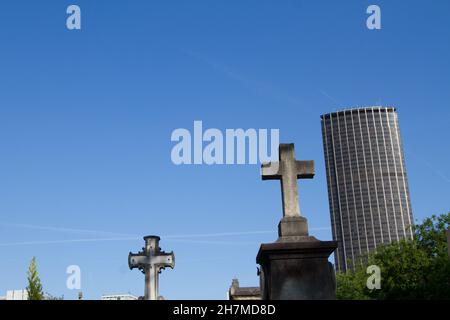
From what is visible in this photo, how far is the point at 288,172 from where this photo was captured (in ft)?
34.8

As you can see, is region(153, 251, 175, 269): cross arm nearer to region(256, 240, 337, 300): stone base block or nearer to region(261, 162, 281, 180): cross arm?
region(261, 162, 281, 180): cross arm

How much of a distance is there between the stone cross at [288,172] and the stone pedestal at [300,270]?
125 centimetres

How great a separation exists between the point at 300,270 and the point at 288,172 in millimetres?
2112

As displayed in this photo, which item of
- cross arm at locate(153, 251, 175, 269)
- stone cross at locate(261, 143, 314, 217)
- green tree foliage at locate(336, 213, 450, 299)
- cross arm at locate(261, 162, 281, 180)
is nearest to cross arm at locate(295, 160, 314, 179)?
stone cross at locate(261, 143, 314, 217)

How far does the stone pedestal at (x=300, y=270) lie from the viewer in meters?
9.28

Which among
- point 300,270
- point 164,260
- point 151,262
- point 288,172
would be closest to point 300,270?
point 300,270

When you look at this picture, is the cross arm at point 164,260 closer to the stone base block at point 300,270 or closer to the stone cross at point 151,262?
the stone cross at point 151,262

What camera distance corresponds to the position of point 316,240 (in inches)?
373

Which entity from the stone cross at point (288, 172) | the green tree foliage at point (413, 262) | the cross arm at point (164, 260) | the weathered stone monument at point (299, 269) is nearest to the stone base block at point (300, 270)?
the weathered stone monument at point (299, 269)

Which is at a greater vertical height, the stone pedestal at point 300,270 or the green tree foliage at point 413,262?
the green tree foliage at point 413,262

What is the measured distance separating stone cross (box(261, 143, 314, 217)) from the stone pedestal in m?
1.25

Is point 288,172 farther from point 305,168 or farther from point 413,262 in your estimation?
point 413,262
